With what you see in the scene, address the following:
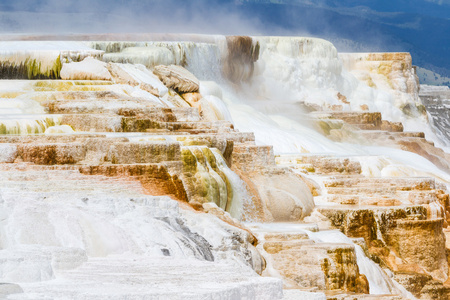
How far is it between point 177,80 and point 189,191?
7706 millimetres

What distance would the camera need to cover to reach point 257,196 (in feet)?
45.6

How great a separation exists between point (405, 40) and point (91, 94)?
89242 mm

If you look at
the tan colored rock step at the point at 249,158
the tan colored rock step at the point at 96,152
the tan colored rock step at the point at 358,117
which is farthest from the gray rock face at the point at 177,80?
the tan colored rock step at the point at 96,152

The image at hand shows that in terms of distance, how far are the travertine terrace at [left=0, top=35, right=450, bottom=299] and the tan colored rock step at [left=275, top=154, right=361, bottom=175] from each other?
25mm

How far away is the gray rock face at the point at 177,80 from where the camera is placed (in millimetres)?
19703

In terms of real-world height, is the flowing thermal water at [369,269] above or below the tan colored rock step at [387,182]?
below

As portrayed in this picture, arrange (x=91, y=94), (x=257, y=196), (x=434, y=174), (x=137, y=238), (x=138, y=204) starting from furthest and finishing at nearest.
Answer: (x=434, y=174)
(x=91, y=94)
(x=257, y=196)
(x=138, y=204)
(x=137, y=238)

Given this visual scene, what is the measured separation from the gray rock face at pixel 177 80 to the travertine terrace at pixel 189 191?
3 cm

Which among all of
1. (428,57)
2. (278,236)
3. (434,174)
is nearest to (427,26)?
(428,57)

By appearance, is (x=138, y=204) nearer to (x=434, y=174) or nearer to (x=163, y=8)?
(x=434, y=174)

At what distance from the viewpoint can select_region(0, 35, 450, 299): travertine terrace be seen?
7.46 m

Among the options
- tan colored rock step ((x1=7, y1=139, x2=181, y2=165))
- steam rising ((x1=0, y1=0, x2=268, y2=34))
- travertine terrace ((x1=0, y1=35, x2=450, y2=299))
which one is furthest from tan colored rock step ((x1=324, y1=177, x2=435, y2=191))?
steam rising ((x1=0, y1=0, x2=268, y2=34))

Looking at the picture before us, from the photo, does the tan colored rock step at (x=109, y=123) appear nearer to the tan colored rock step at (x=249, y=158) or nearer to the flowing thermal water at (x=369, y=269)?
the tan colored rock step at (x=249, y=158)

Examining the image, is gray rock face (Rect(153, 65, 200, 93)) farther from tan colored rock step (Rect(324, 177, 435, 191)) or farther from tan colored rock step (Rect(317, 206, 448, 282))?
tan colored rock step (Rect(317, 206, 448, 282))
